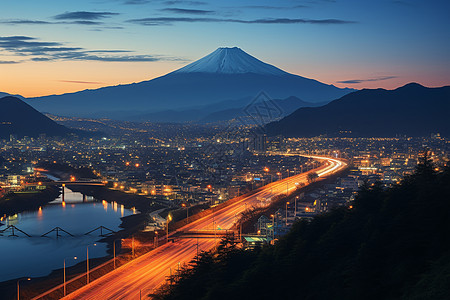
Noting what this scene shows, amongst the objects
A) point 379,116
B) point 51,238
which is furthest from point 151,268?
point 379,116

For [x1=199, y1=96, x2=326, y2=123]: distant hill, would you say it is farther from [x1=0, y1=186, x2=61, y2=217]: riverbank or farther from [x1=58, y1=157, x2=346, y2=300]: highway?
[x1=58, y1=157, x2=346, y2=300]: highway

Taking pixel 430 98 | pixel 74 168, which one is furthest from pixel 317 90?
pixel 74 168

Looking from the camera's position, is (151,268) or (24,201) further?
(24,201)

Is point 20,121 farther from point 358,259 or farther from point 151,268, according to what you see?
point 358,259

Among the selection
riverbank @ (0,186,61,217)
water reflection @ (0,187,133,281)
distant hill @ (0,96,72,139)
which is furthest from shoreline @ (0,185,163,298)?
distant hill @ (0,96,72,139)

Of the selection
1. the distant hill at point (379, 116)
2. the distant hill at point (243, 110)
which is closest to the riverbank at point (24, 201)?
the distant hill at point (379, 116)

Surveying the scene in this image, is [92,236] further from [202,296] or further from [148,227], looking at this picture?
[202,296]

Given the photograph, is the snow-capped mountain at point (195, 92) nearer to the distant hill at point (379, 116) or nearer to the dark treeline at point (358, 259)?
the distant hill at point (379, 116)
